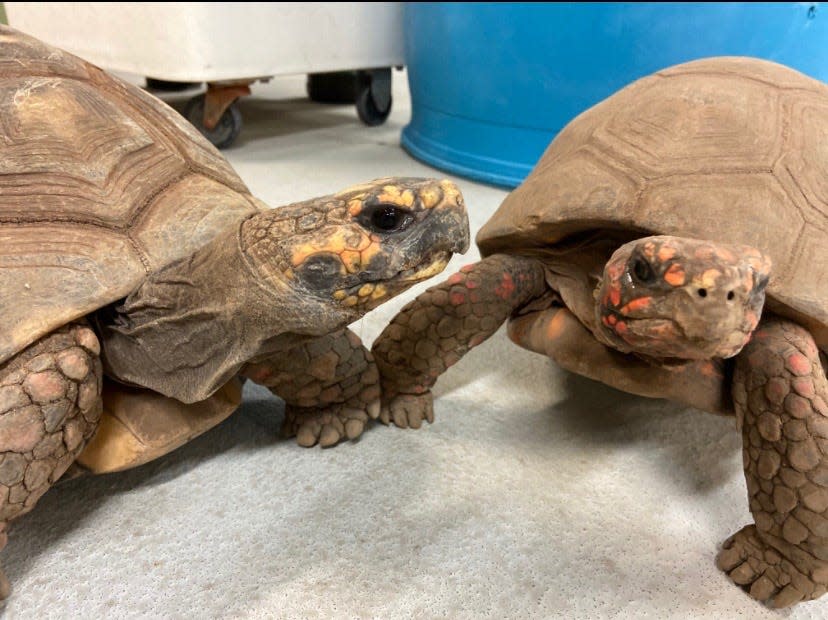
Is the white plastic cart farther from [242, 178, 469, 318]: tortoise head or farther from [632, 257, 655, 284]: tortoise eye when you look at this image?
[632, 257, 655, 284]: tortoise eye

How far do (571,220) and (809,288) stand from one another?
1.65 feet

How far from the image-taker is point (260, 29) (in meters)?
3.85

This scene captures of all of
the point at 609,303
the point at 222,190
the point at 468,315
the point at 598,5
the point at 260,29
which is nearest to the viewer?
the point at 609,303

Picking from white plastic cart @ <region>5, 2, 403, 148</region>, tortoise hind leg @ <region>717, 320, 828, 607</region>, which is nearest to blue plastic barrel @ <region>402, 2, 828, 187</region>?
white plastic cart @ <region>5, 2, 403, 148</region>

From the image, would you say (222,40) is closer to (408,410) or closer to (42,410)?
(408,410)

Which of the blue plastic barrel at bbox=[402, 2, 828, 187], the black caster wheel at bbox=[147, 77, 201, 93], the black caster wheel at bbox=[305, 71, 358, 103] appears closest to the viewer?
the blue plastic barrel at bbox=[402, 2, 828, 187]

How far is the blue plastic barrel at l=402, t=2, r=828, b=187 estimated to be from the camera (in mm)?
2836

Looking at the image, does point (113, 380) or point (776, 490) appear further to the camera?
point (113, 380)

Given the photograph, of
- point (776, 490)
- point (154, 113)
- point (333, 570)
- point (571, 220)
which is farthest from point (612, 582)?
point (154, 113)

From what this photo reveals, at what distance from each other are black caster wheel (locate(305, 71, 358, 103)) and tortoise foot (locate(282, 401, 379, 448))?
Answer: 182 inches

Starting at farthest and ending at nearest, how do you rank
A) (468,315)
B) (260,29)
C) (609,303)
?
(260,29)
(468,315)
(609,303)

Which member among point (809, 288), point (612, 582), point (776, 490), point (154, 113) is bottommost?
point (612, 582)

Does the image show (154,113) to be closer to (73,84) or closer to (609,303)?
(73,84)

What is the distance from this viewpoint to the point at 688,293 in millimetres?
1013
